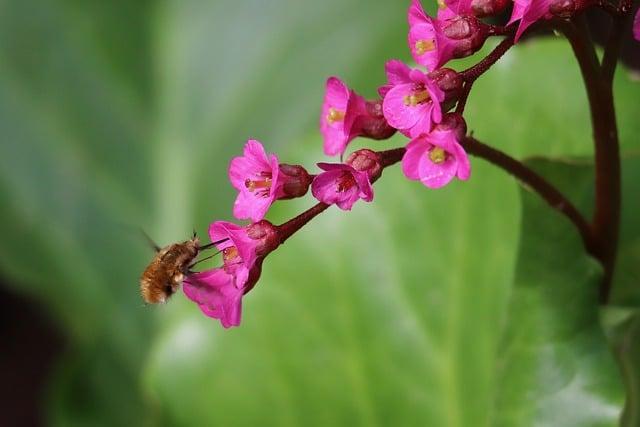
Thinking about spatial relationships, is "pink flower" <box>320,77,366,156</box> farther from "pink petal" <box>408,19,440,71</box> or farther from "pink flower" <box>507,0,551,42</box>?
"pink flower" <box>507,0,551,42</box>

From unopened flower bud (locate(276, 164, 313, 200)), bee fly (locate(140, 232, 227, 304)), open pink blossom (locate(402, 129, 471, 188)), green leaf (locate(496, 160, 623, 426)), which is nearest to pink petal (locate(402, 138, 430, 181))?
open pink blossom (locate(402, 129, 471, 188))

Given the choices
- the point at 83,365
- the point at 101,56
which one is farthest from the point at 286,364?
the point at 101,56

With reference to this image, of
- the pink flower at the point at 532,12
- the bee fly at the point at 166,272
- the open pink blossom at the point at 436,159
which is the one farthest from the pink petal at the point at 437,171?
the bee fly at the point at 166,272

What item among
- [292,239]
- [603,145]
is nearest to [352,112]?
[603,145]

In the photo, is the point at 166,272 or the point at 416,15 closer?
the point at 416,15

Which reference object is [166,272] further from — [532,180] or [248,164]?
[532,180]

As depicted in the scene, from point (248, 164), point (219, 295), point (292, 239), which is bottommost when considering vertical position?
point (219, 295)
